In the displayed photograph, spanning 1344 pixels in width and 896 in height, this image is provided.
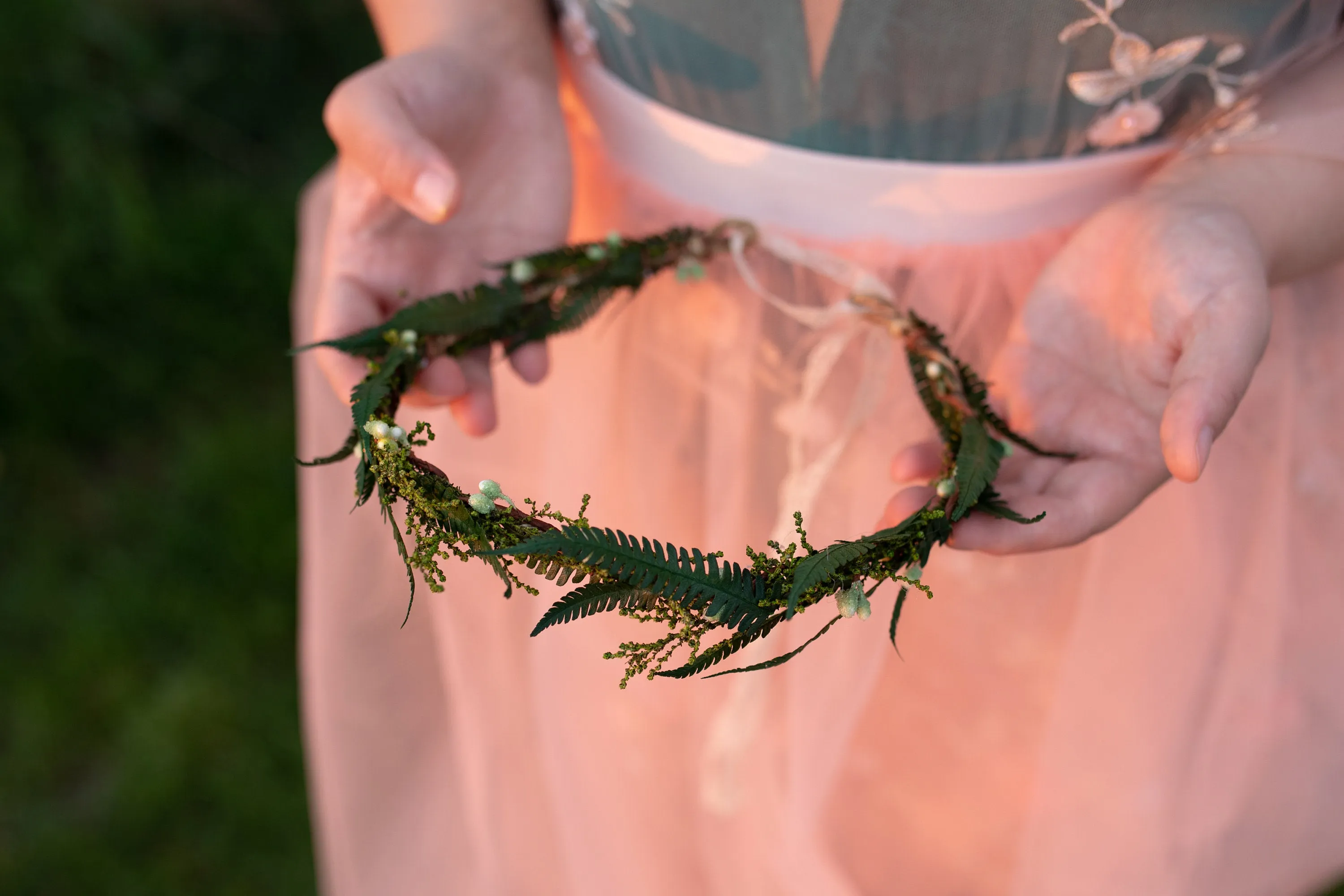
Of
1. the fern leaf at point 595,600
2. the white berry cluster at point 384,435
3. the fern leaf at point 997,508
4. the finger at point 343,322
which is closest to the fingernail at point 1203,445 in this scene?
the fern leaf at point 997,508

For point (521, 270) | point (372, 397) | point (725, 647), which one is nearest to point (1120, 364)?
point (725, 647)

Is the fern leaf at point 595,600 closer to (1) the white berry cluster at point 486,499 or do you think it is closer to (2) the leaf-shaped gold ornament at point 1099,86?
(1) the white berry cluster at point 486,499

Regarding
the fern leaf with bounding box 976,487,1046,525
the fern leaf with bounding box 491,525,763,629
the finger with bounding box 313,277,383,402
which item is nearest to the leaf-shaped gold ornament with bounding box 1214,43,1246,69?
the fern leaf with bounding box 976,487,1046,525

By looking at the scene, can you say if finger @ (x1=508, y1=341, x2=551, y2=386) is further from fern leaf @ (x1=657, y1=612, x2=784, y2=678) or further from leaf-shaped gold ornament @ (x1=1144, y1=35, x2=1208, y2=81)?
leaf-shaped gold ornament @ (x1=1144, y1=35, x2=1208, y2=81)

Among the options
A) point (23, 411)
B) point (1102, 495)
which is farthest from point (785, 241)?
point (23, 411)

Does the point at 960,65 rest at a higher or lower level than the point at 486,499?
higher

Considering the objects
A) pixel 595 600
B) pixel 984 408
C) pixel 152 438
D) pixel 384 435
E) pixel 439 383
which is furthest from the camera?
pixel 152 438

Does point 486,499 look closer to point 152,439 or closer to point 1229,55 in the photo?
point 1229,55
